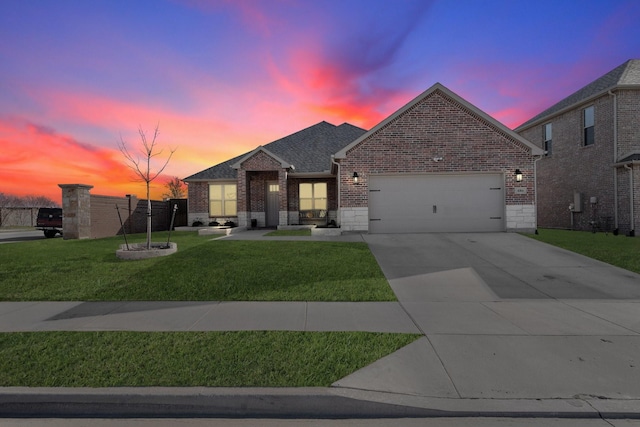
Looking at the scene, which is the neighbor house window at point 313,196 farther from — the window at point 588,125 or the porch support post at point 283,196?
the window at point 588,125

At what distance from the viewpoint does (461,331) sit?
15.3ft

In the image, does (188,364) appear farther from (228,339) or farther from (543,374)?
(543,374)

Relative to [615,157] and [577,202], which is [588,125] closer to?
[615,157]

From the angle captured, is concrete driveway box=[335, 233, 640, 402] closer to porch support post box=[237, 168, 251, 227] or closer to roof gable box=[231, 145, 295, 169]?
roof gable box=[231, 145, 295, 169]

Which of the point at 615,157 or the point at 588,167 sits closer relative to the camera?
the point at 615,157

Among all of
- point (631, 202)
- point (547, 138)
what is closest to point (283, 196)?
point (631, 202)

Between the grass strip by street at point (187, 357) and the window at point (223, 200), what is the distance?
54.1ft

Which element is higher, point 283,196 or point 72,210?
point 283,196

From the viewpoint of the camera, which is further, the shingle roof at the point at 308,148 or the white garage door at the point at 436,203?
the shingle roof at the point at 308,148

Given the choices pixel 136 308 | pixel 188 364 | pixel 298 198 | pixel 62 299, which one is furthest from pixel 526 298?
pixel 298 198

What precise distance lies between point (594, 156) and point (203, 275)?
20.6 metres

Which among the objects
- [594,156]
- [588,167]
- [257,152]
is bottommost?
[588,167]

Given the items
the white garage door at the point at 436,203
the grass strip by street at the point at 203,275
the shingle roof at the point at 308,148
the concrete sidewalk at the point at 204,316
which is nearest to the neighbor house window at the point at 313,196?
the shingle roof at the point at 308,148

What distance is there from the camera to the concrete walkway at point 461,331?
3068 millimetres
